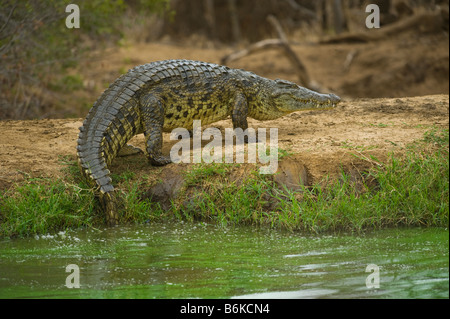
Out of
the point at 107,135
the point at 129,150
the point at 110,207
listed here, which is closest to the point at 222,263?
the point at 110,207

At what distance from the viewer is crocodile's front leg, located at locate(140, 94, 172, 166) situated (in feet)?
22.6

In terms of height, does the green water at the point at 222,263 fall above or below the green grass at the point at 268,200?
below

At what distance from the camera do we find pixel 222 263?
5066 mm

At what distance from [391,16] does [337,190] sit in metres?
11.8

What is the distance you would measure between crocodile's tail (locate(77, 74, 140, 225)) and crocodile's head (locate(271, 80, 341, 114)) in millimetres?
1887

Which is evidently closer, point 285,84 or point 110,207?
point 110,207

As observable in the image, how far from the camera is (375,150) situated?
262 inches

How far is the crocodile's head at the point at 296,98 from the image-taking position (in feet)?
25.5

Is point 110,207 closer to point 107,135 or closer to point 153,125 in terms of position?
point 107,135

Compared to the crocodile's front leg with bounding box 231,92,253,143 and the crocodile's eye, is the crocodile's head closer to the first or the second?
the crocodile's eye

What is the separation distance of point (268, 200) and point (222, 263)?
1.41 m

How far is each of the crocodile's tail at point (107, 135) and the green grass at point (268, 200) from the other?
0.19m

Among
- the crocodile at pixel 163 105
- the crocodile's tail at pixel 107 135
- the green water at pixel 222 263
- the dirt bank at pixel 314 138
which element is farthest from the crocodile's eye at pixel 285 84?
the green water at pixel 222 263

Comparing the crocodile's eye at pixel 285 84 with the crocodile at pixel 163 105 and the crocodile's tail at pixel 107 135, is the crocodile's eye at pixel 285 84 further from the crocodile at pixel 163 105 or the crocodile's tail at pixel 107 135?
the crocodile's tail at pixel 107 135
